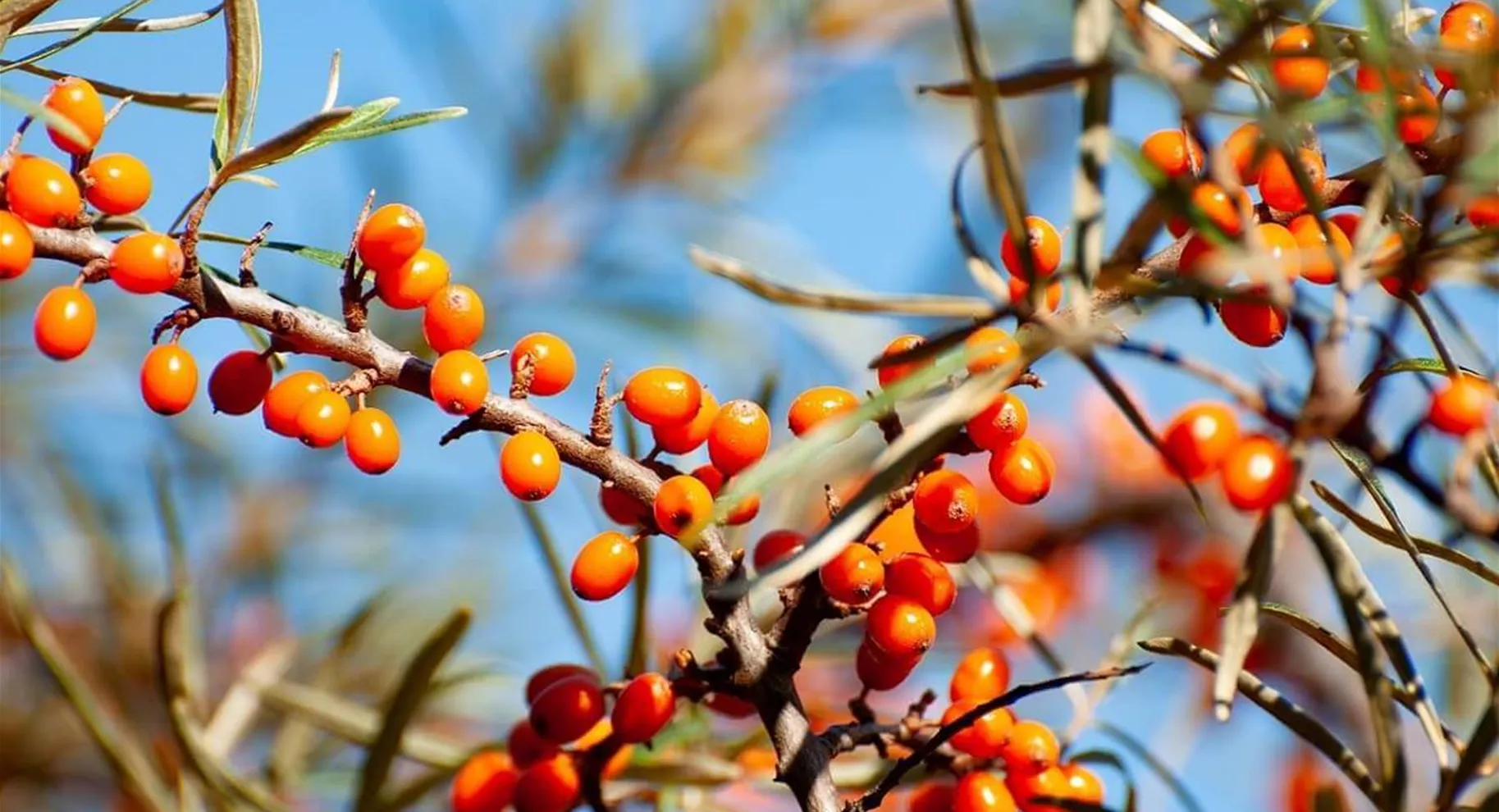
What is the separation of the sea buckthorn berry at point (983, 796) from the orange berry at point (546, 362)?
0.96 feet

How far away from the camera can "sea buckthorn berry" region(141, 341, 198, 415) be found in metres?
0.69

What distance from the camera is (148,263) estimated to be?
2.06ft

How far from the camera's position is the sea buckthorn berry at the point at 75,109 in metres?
0.65

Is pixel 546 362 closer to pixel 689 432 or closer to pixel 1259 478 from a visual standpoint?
pixel 689 432

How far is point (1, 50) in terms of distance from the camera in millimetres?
680

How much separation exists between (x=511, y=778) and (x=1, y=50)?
0.49 meters

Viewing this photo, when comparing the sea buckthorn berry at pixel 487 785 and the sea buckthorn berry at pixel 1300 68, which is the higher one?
the sea buckthorn berry at pixel 1300 68

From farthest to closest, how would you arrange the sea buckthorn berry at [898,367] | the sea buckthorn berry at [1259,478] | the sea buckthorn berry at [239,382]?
the sea buckthorn berry at [239,382] < the sea buckthorn berry at [898,367] < the sea buckthorn berry at [1259,478]

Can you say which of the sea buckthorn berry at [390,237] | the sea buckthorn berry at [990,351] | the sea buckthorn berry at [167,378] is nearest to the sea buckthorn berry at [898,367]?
the sea buckthorn berry at [990,351]

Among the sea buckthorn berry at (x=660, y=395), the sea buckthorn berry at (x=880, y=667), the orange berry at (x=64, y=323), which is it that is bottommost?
the sea buckthorn berry at (x=880, y=667)

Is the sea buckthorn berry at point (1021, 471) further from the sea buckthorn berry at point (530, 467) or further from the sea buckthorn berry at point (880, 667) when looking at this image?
the sea buckthorn berry at point (530, 467)

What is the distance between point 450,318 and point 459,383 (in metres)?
0.06

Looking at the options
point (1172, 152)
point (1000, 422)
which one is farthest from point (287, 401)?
point (1172, 152)

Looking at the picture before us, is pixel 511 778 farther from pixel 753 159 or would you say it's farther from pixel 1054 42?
pixel 1054 42
